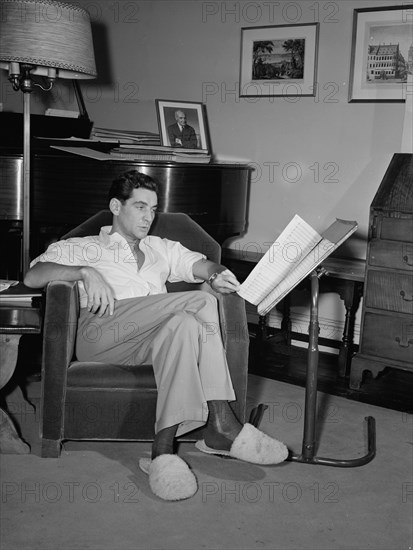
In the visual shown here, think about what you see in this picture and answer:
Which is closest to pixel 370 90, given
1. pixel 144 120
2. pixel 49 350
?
pixel 144 120

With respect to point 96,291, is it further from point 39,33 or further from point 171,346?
point 39,33

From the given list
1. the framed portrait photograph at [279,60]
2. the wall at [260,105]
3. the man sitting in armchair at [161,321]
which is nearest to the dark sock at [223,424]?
the man sitting in armchair at [161,321]

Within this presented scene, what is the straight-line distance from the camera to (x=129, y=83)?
5031 millimetres

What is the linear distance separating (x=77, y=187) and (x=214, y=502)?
6.33 ft

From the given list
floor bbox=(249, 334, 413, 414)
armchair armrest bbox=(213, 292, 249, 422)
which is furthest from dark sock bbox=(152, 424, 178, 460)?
floor bbox=(249, 334, 413, 414)

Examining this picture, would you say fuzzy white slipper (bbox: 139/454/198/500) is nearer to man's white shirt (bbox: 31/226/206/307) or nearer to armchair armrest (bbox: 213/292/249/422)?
armchair armrest (bbox: 213/292/249/422)

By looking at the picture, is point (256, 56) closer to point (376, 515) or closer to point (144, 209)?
point (144, 209)

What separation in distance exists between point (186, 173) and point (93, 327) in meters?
1.34

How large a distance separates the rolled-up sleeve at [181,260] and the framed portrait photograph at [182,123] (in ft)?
4.60

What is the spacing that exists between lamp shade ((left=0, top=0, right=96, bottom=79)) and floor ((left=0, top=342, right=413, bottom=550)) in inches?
63.0

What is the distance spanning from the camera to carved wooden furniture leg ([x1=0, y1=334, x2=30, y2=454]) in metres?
2.71

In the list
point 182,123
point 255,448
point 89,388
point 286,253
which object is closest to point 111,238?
point 89,388

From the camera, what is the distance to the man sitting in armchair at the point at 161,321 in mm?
2572

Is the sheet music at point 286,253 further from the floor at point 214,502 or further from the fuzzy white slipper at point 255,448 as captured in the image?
the floor at point 214,502
